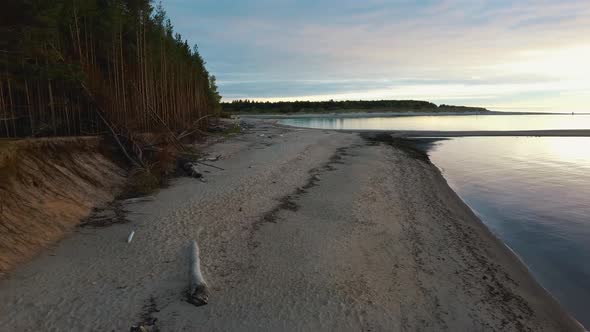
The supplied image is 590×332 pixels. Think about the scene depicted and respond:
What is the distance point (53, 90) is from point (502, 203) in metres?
14.9

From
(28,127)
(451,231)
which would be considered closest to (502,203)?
(451,231)

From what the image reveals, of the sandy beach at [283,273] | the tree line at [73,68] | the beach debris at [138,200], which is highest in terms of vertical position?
the tree line at [73,68]

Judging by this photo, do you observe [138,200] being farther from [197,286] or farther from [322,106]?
[322,106]

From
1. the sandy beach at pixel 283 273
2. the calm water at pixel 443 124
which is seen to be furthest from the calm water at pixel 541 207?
the calm water at pixel 443 124

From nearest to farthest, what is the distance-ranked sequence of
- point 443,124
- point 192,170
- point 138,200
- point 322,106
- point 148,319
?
point 148,319 → point 138,200 → point 192,170 → point 443,124 → point 322,106

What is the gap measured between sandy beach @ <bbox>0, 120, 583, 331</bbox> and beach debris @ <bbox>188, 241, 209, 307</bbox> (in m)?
0.11

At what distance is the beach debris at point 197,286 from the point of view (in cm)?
512

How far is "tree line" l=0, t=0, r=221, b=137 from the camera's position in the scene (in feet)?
28.0

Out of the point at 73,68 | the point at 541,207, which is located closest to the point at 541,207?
the point at 541,207

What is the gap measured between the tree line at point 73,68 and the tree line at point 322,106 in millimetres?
89729

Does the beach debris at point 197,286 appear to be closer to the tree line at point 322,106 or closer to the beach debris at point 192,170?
the beach debris at point 192,170

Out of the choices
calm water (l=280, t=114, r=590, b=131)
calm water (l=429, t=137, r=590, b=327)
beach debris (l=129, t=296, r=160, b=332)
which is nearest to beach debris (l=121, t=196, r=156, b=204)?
beach debris (l=129, t=296, r=160, b=332)

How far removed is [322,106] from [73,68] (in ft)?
372

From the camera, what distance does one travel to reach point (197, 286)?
5355 mm
